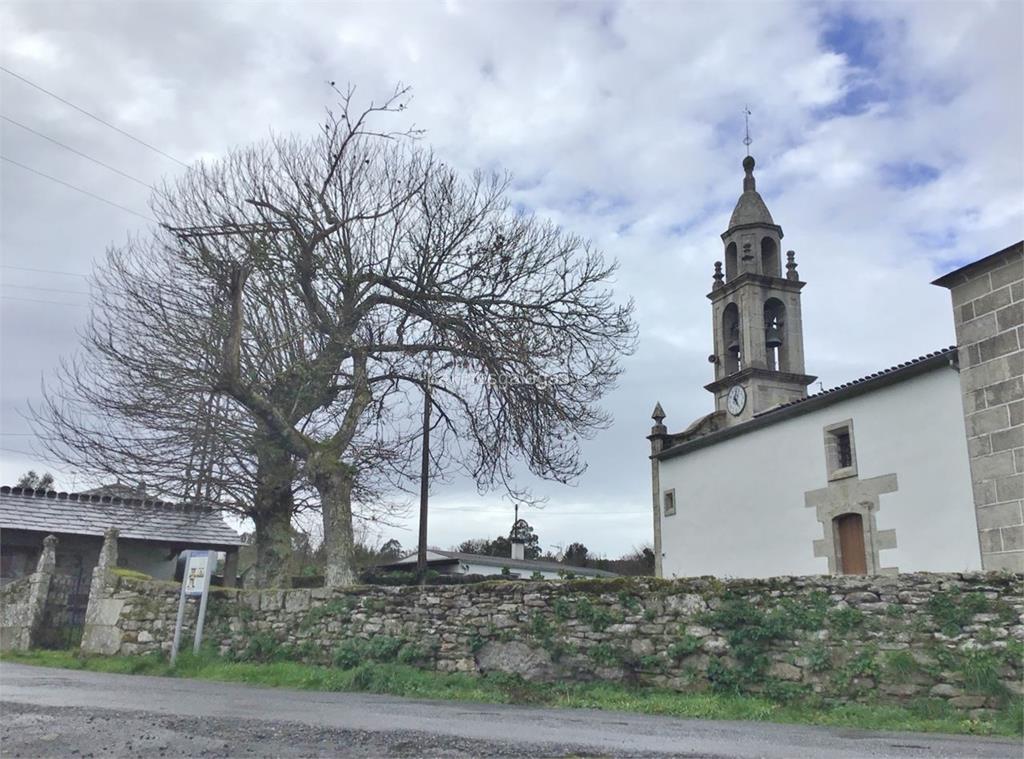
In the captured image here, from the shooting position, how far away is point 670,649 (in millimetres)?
9773

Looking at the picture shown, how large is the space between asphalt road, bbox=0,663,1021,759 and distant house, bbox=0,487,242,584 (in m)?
12.2

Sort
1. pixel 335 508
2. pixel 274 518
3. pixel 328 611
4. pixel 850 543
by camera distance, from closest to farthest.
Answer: pixel 328 611 → pixel 335 508 → pixel 274 518 → pixel 850 543

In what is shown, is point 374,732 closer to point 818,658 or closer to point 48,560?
point 818,658

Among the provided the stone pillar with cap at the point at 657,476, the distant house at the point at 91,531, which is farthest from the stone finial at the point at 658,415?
the distant house at the point at 91,531

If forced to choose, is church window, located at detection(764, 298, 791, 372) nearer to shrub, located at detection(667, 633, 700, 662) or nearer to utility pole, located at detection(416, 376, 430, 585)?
utility pole, located at detection(416, 376, 430, 585)

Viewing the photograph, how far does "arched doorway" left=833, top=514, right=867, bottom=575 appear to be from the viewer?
19.9 metres

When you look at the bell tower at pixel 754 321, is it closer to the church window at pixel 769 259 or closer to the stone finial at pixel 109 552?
the church window at pixel 769 259

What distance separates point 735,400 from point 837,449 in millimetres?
8320

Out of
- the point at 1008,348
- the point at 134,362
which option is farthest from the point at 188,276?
the point at 1008,348

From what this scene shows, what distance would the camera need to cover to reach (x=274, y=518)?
17.3m

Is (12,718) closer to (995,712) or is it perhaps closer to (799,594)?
(799,594)

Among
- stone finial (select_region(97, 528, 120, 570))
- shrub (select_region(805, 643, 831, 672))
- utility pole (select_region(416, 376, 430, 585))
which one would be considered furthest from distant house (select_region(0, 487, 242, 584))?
shrub (select_region(805, 643, 831, 672))

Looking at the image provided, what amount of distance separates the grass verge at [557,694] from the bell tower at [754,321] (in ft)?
65.1

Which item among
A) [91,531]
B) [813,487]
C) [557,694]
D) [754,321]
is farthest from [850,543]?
[91,531]
